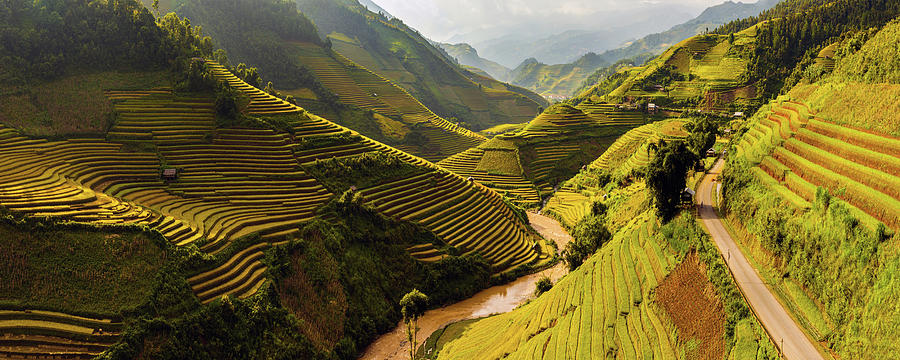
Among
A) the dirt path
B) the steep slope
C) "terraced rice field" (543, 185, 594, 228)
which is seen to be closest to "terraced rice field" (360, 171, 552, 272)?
the dirt path

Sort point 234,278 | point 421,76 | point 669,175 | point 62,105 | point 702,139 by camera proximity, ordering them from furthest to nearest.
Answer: point 421,76, point 62,105, point 702,139, point 234,278, point 669,175

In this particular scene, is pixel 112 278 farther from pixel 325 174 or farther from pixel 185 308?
pixel 325 174

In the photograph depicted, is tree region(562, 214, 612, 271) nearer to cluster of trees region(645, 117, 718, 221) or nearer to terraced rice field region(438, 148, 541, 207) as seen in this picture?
cluster of trees region(645, 117, 718, 221)

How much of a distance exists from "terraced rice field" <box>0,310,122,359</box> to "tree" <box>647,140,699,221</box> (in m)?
30.7

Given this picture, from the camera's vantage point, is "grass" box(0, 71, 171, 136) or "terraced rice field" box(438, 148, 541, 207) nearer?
"grass" box(0, 71, 171, 136)

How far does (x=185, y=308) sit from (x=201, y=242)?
198 inches

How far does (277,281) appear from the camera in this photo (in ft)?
89.5

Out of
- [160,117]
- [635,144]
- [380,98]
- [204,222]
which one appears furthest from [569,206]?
[380,98]

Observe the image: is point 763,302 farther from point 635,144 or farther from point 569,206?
point 635,144

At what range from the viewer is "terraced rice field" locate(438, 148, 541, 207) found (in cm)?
6662

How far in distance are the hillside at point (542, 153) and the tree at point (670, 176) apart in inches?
1559

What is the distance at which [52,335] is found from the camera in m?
19.5

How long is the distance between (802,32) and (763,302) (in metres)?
105

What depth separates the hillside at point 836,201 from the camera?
1337 cm
